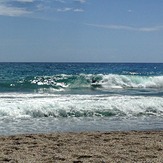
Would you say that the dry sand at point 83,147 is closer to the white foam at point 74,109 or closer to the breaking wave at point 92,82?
the white foam at point 74,109

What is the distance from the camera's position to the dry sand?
7.24 metres

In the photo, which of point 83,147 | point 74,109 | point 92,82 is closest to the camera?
point 83,147

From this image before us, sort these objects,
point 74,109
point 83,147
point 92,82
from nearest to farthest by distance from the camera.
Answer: point 83,147
point 74,109
point 92,82

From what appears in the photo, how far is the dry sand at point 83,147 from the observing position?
724cm

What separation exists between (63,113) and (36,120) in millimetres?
1503

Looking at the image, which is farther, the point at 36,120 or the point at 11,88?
the point at 11,88

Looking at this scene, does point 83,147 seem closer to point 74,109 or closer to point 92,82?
point 74,109

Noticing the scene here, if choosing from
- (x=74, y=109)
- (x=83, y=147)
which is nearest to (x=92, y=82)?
(x=74, y=109)

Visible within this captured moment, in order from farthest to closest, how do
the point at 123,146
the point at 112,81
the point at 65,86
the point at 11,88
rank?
the point at 112,81 < the point at 65,86 < the point at 11,88 < the point at 123,146

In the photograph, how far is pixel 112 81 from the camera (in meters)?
34.7

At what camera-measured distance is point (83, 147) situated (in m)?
8.30

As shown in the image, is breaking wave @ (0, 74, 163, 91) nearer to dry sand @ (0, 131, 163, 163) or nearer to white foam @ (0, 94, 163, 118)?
white foam @ (0, 94, 163, 118)

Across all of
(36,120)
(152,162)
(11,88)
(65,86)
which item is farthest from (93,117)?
(65,86)

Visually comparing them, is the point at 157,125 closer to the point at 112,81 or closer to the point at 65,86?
the point at 65,86
